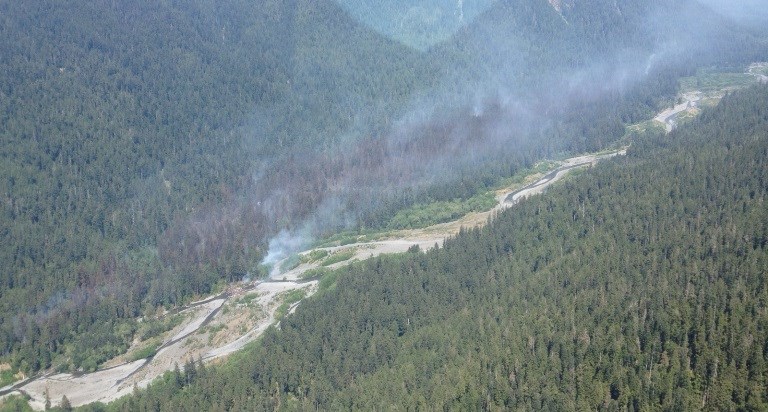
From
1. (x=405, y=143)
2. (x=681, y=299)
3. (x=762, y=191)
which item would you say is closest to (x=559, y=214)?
(x=762, y=191)

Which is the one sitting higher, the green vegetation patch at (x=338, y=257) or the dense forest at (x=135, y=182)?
the dense forest at (x=135, y=182)

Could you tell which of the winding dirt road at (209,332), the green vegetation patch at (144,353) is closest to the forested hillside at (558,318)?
the winding dirt road at (209,332)

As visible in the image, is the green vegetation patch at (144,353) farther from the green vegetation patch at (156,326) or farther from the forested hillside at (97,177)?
the forested hillside at (97,177)

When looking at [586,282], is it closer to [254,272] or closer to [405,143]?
[254,272]

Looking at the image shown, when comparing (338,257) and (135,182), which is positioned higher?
(135,182)

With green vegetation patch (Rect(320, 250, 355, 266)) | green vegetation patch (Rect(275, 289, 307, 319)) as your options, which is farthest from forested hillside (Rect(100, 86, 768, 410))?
green vegetation patch (Rect(320, 250, 355, 266))

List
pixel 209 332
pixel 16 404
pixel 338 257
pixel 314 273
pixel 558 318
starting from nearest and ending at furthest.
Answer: pixel 558 318 < pixel 16 404 < pixel 209 332 < pixel 314 273 < pixel 338 257

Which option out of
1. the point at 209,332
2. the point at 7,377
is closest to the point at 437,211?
the point at 209,332

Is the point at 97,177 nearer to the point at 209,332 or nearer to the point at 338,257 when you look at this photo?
the point at 338,257
